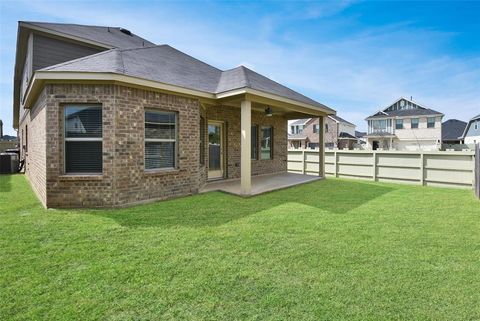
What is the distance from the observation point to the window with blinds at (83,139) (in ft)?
20.9

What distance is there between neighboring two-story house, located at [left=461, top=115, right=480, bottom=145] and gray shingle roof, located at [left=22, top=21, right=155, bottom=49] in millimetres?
37734

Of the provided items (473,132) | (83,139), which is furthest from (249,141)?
(473,132)

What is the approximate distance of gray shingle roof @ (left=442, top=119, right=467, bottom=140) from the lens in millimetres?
40906

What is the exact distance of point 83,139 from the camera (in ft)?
21.0

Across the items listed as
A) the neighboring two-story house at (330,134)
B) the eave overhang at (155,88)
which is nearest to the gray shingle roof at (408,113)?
the neighboring two-story house at (330,134)

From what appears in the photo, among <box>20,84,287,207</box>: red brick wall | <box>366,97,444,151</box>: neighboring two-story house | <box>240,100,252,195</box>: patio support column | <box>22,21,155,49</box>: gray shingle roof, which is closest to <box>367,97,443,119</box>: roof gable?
<box>366,97,444,151</box>: neighboring two-story house

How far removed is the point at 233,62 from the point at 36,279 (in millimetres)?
11949

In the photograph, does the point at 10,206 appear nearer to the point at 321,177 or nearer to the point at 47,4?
the point at 47,4

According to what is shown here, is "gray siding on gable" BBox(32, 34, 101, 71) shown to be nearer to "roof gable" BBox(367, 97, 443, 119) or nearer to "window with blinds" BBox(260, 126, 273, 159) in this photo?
"window with blinds" BBox(260, 126, 273, 159)

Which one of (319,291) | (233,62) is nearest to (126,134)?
(319,291)

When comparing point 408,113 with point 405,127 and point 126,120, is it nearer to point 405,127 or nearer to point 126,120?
point 405,127

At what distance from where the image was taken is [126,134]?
21.1 ft

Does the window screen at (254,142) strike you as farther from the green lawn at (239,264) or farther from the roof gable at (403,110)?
the roof gable at (403,110)

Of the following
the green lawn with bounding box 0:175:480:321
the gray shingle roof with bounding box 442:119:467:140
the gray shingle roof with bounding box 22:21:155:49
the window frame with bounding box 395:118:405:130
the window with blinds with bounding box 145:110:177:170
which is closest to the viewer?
the green lawn with bounding box 0:175:480:321
